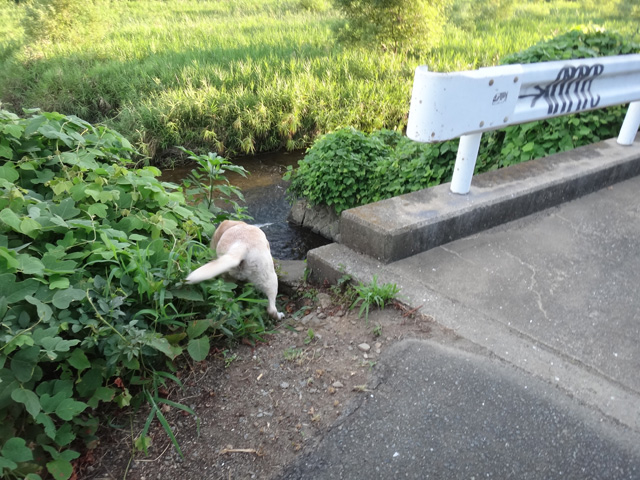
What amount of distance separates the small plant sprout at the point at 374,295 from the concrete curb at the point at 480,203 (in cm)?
33

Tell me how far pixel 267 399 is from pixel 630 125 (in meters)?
3.98

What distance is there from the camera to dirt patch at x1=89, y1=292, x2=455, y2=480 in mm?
1887

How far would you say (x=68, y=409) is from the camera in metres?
1.84

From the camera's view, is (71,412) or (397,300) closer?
(71,412)

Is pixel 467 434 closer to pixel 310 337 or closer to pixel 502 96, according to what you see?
pixel 310 337

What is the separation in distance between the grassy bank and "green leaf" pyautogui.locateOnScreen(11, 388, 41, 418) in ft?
20.0

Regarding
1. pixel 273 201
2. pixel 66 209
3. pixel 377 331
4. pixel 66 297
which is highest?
pixel 66 209

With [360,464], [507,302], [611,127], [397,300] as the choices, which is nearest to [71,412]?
[360,464]

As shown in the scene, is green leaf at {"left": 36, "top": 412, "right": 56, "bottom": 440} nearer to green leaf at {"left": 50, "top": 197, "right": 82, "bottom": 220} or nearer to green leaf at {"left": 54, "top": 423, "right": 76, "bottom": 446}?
green leaf at {"left": 54, "top": 423, "right": 76, "bottom": 446}

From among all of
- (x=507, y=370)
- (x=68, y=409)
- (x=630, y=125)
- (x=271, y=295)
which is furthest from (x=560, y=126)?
(x=68, y=409)

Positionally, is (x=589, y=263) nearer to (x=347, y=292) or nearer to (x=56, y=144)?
(x=347, y=292)

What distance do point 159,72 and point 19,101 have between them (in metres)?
2.64

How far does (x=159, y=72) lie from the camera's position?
9.31m

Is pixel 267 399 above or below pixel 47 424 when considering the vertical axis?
below
